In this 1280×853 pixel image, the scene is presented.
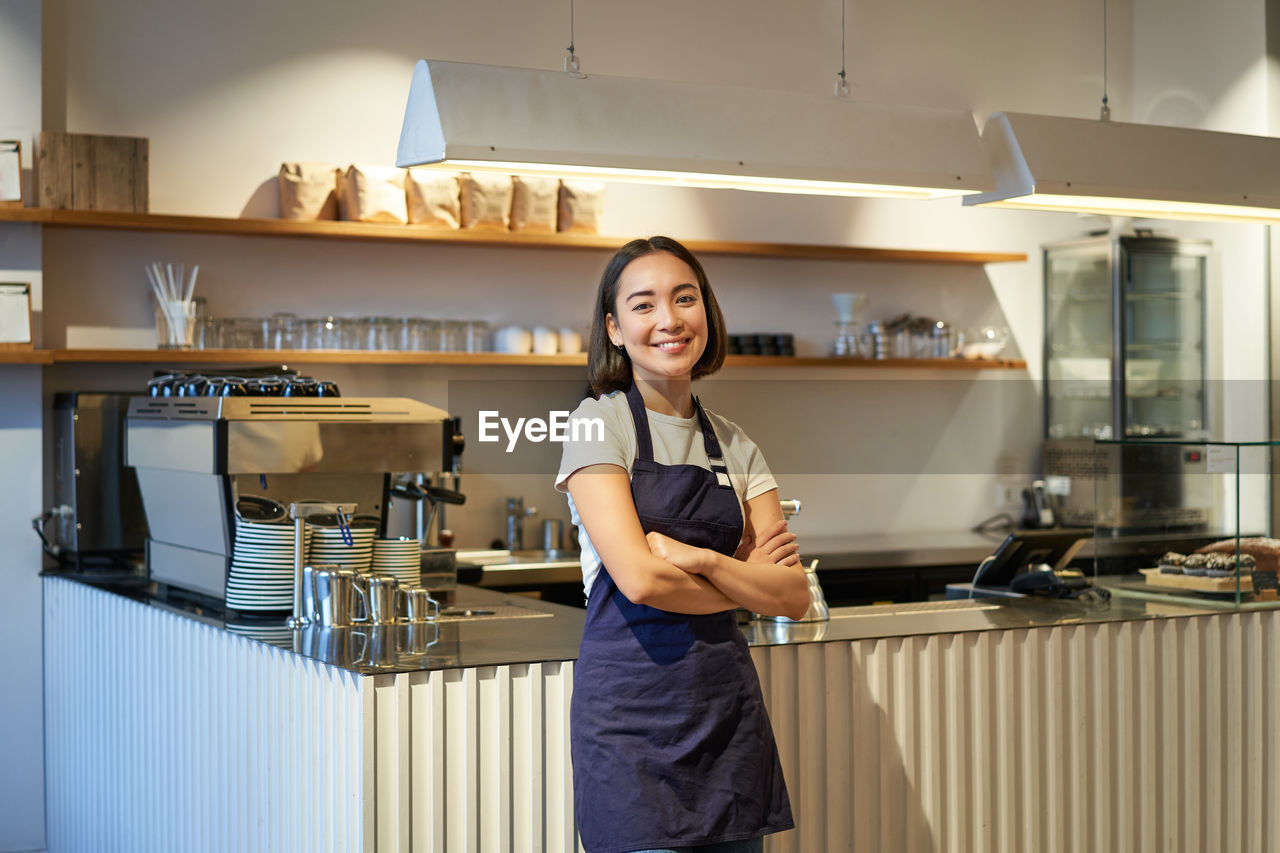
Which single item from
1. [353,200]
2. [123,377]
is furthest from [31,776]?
[353,200]

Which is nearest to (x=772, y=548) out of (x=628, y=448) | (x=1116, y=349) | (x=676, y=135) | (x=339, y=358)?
(x=628, y=448)

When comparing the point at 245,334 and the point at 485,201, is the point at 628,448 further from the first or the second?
the point at 485,201

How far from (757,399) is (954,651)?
310 cm

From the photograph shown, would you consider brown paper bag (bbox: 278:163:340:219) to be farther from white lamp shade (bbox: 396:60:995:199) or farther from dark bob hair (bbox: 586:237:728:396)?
dark bob hair (bbox: 586:237:728:396)

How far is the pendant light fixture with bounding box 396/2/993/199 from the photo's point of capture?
2.67 meters

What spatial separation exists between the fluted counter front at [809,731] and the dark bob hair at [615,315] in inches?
24.6

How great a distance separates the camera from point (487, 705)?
2330mm

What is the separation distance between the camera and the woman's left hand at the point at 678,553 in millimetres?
1852

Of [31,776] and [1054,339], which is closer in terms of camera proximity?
[31,776]

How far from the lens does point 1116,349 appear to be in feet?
19.1

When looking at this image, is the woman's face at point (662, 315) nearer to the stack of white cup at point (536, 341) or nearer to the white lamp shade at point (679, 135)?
the white lamp shade at point (679, 135)

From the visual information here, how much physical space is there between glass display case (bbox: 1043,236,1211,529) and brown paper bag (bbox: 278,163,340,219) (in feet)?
10.7

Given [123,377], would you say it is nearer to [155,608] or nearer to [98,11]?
[98,11]

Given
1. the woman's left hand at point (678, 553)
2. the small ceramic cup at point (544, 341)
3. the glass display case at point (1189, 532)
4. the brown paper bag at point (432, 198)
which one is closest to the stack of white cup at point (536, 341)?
the small ceramic cup at point (544, 341)
